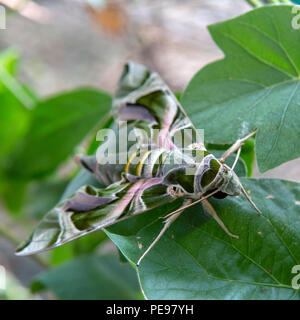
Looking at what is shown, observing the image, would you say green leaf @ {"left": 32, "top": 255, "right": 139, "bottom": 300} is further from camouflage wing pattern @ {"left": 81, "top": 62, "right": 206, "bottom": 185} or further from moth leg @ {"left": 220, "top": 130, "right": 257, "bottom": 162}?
moth leg @ {"left": 220, "top": 130, "right": 257, "bottom": 162}

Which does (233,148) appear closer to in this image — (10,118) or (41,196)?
(41,196)

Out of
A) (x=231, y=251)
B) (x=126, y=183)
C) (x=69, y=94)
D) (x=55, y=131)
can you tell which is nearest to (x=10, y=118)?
(x=55, y=131)

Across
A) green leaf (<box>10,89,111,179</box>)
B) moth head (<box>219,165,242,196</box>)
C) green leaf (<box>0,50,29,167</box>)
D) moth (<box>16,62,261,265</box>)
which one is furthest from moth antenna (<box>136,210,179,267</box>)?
green leaf (<box>0,50,29,167</box>)

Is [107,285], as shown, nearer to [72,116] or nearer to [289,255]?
[72,116]

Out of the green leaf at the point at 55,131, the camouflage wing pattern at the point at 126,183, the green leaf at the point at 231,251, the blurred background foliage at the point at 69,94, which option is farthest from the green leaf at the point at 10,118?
the green leaf at the point at 231,251

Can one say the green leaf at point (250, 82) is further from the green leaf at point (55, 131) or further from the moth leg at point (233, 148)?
the green leaf at point (55, 131)

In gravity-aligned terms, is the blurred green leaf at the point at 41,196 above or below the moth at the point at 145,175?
below

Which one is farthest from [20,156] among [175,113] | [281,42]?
[281,42]
